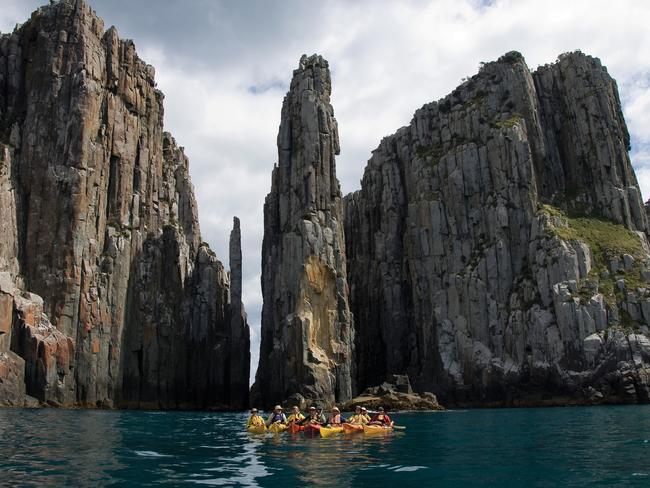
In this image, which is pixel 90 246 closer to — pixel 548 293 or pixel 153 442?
pixel 153 442

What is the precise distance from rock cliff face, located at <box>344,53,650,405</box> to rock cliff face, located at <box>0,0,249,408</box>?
2731 cm

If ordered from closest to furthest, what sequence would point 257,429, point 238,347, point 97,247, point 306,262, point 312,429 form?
point 312,429
point 257,429
point 97,247
point 306,262
point 238,347

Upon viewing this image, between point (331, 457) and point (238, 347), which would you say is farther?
point (238, 347)

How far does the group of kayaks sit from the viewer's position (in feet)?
131

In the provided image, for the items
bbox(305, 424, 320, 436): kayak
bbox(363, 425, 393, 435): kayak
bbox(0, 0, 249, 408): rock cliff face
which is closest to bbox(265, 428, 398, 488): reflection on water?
bbox(305, 424, 320, 436): kayak

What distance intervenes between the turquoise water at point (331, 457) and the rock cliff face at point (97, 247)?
37.9 meters

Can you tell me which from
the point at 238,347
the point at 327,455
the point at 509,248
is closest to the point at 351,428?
the point at 327,455

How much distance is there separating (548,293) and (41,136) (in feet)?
234

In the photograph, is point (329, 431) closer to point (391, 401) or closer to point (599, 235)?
point (391, 401)

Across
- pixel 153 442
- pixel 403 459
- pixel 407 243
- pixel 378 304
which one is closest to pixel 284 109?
pixel 407 243

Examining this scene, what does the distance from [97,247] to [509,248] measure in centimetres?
5839

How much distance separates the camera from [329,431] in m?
40.0

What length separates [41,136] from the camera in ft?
292

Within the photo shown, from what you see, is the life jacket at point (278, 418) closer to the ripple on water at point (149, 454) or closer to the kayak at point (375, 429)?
the kayak at point (375, 429)
